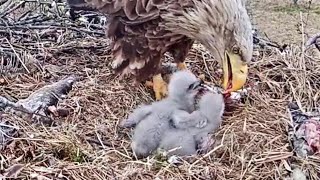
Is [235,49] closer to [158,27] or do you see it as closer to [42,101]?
[158,27]

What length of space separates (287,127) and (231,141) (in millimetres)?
309

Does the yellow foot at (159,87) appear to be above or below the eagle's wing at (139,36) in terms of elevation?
below

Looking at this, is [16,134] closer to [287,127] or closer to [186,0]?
[186,0]

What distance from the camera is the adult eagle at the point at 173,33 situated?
3.09 metres

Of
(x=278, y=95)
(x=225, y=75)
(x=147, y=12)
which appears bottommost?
(x=278, y=95)

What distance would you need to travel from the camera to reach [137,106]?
3354 mm

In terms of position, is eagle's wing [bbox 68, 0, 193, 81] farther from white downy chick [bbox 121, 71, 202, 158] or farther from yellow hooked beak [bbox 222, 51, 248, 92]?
yellow hooked beak [bbox 222, 51, 248, 92]

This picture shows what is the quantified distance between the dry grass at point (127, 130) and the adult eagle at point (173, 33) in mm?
189

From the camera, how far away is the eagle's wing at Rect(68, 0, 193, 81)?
326 cm

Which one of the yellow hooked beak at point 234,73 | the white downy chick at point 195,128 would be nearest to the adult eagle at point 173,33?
the yellow hooked beak at point 234,73

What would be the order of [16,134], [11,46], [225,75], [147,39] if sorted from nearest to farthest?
[16,134]
[225,75]
[147,39]
[11,46]

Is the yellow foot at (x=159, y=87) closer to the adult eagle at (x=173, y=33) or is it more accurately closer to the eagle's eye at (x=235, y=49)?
the adult eagle at (x=173, y=33)

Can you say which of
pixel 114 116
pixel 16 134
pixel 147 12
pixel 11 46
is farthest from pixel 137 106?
pixel 11 46

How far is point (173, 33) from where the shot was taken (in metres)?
3.29
